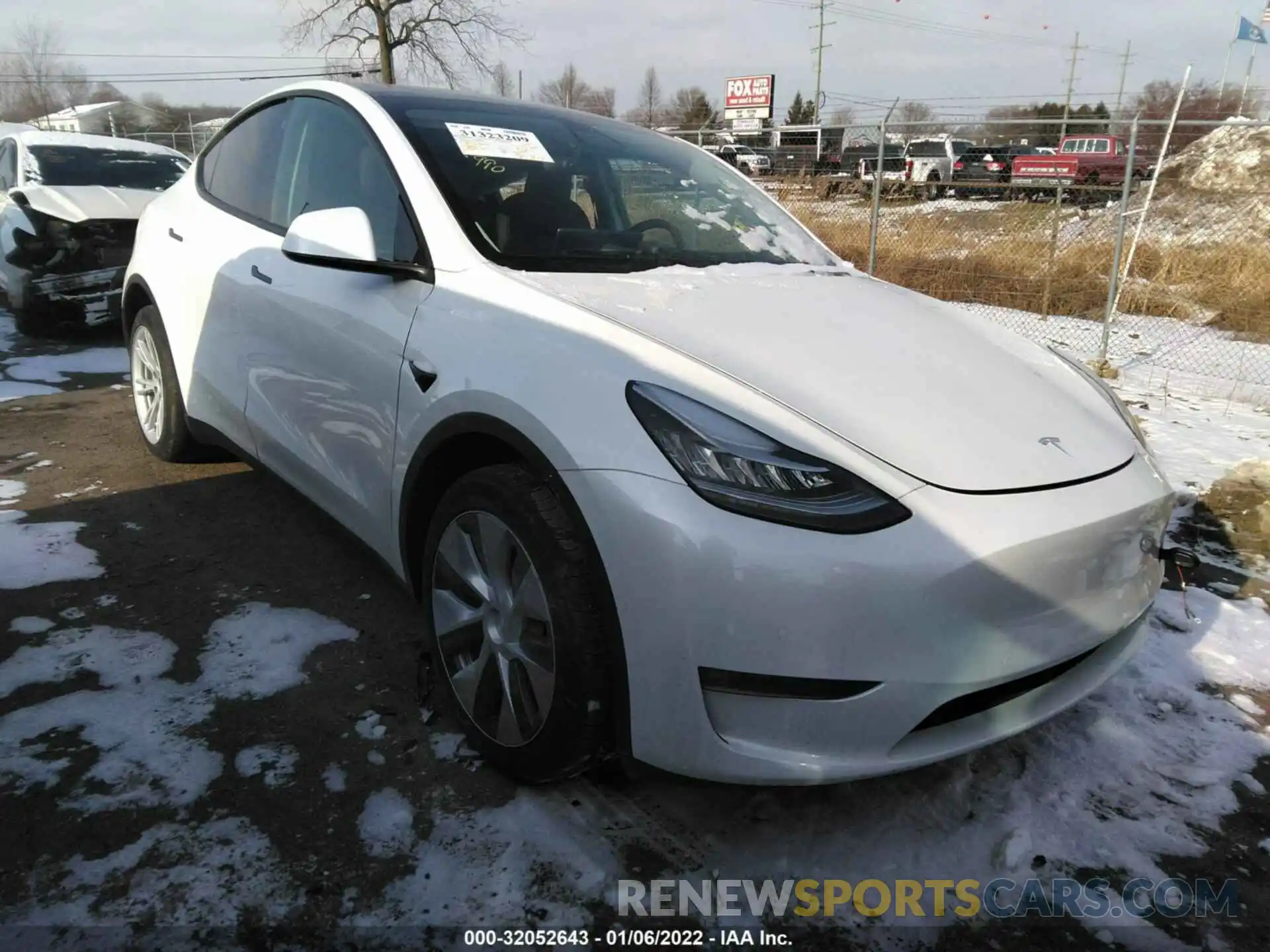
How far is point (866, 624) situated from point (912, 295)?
5.08 feet

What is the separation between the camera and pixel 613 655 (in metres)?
1.70

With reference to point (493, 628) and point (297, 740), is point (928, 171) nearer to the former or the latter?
point (493, 628)

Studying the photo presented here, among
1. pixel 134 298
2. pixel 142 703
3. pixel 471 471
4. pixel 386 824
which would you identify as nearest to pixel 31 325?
pixel 134 298

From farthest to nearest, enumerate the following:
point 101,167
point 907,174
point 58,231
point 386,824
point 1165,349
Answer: point 907,174
point 1165,349
point 101,167
point 58,231
point 386,824

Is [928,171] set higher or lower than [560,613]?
higher

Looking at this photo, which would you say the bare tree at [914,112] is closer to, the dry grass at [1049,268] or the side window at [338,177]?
the dry grass at [1049,268]

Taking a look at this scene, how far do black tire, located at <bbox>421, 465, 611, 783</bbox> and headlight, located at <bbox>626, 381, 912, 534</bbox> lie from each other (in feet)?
0.86

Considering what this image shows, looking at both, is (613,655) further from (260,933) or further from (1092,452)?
(1092,452)

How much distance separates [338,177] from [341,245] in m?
0.59

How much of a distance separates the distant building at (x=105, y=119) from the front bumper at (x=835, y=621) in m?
32.1

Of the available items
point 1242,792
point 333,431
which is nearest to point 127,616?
point 333,431

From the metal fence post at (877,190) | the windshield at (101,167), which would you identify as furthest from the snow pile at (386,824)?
the metal fence post at (877,190)

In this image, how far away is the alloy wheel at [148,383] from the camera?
3848 mm

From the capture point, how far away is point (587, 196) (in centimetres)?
269
